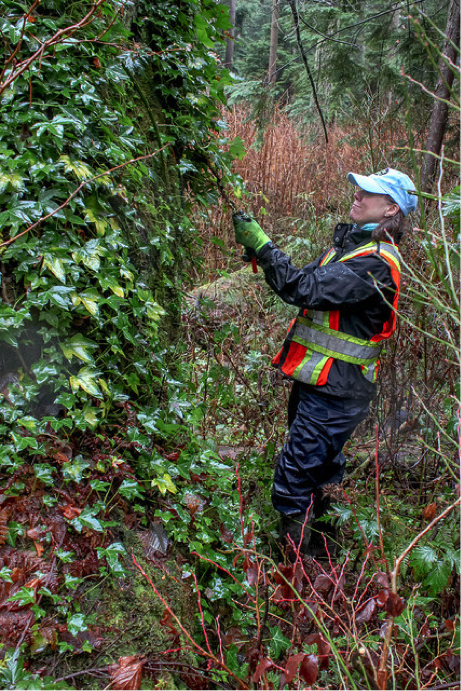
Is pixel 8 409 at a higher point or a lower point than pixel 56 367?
lower

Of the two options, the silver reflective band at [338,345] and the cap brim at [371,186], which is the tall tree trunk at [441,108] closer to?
the cap brim at [371,186]

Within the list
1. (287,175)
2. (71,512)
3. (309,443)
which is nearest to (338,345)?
(309,443)

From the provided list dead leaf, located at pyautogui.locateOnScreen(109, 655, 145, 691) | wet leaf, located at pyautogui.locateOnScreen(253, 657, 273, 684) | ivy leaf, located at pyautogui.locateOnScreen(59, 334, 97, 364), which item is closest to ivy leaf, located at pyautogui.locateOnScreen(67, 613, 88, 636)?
dead leaf, located at pyautogui.locateOnScreen(109, 655, 145, 691)

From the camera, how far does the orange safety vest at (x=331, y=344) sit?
2670 mm

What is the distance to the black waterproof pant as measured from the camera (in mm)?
2760

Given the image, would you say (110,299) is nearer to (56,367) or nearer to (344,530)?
(56,367)

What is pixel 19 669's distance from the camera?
145 cm

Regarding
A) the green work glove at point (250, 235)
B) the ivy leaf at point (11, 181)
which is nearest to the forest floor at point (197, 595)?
the green work glove at point (250, 235)

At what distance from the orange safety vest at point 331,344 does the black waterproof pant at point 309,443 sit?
0.55ft

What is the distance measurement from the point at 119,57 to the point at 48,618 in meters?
2.25

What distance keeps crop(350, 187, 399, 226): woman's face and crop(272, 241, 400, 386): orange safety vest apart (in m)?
0.18

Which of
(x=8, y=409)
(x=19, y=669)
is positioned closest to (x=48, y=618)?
(x=19, y=669)

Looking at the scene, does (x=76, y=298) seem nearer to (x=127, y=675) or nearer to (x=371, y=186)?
(x=127, y=675)

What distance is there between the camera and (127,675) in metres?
1.42
